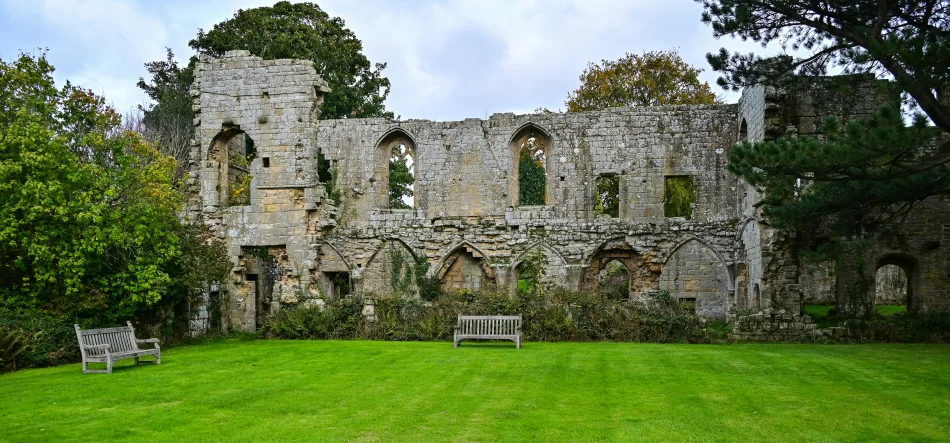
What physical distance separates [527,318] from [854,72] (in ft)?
25.5

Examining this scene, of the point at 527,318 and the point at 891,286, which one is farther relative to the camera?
the point at 891,286

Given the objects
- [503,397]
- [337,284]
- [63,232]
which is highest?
[63,232]

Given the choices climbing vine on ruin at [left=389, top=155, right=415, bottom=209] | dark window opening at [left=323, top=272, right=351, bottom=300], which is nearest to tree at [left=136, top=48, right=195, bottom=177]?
climbing vine on ruin at [left=389, top=155, right=415, bottom=209]

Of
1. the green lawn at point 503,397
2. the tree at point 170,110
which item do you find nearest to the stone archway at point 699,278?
the green lawn at point 503,397

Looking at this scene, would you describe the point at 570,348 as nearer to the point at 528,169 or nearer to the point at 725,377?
the point at 725,377

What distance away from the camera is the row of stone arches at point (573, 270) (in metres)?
20.5

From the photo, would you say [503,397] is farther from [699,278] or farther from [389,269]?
[699,278]

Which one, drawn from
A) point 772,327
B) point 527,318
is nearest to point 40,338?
point 527,318

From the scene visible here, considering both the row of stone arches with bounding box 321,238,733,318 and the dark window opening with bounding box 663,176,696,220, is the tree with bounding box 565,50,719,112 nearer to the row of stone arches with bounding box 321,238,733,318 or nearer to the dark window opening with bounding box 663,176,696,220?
the dark window opening with bounding box 663,176,696,220

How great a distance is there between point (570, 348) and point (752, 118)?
8.21m

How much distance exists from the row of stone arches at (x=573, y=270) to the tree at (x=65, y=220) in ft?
21.2

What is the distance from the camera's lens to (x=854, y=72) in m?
12.5

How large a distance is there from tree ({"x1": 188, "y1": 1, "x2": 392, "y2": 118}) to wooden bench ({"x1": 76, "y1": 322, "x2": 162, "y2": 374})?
17.6m

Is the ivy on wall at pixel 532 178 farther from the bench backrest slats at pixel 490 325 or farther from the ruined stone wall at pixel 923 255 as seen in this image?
the bench backrest slats at pixel 490 325
